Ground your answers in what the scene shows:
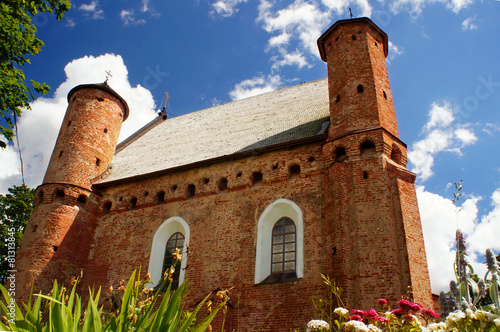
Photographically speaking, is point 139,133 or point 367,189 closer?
point 367,189

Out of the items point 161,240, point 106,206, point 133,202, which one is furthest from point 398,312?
point 106,206

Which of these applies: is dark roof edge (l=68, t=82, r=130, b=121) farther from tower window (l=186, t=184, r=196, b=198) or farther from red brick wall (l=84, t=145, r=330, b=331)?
tower window (l=186, t=184, r=196, b=198)

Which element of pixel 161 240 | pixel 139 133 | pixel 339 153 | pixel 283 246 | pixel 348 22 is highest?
pixel 348 22

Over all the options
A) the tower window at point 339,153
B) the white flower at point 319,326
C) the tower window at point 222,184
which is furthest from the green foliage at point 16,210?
the white flower at point 319,326

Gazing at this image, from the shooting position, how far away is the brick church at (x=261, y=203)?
1153cm

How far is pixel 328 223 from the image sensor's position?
12398 millimetres

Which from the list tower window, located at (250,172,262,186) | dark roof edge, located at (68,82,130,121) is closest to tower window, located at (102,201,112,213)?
dark roof edge, located at (68,82,130,121)

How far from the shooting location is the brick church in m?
11.5

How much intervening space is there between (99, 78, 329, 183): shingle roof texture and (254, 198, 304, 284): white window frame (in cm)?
254

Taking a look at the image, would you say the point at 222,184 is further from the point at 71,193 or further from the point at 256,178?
the point at 71,193

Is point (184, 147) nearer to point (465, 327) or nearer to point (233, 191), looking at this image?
point (233, 191)

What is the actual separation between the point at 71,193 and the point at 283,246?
32.0 feet

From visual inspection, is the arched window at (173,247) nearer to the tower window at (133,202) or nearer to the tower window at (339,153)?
the tower window at (133,202)

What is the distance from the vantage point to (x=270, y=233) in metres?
13.9
